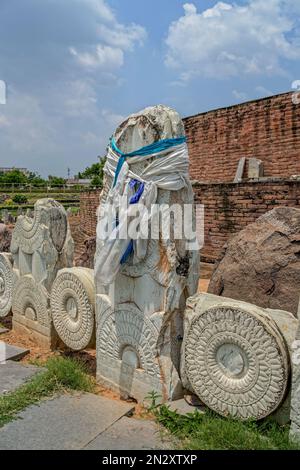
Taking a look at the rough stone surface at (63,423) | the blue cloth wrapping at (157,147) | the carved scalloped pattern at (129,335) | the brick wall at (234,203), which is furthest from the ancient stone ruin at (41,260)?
the brick wall at (234,203)

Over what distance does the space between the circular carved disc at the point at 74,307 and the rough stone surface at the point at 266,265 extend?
1304 mm

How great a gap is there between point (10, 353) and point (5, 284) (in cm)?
117

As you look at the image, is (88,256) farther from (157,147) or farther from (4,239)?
(157,147)

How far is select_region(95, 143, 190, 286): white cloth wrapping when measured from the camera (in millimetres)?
2641

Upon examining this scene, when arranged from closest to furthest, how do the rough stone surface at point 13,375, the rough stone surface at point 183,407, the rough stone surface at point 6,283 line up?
1. the rough stone surface at point 183,407
2. the rough stone surface at point 13,375
3. the rough stone surface at point 6,283

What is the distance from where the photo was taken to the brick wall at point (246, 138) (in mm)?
8531

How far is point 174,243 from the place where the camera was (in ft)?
8.64

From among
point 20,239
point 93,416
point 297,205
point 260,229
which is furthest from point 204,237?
point 93,416

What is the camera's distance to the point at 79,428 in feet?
7.55

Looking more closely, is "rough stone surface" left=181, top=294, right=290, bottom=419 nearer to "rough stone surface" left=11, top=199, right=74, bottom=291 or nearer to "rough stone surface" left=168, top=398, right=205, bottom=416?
"rough stone surface" left=168, top=398, right=205, bottom=416

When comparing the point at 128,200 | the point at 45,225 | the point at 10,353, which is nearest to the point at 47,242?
the point at 45,225

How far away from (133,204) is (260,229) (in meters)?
1.78

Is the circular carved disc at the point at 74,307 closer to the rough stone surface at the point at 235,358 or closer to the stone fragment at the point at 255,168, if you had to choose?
the rough stone surface at the point at 235,358
